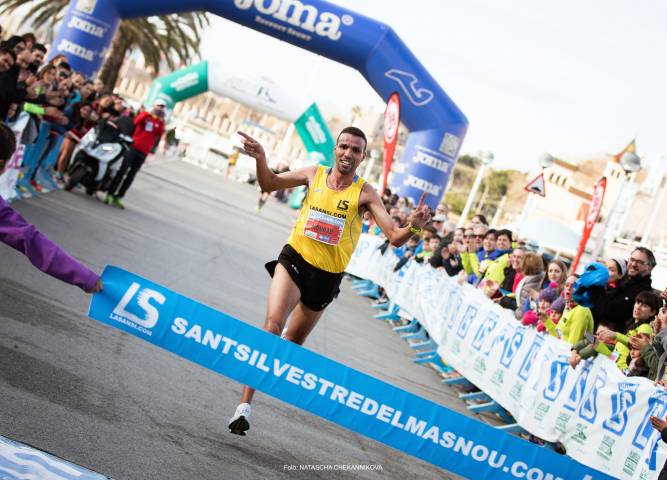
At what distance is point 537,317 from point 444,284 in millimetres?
3229

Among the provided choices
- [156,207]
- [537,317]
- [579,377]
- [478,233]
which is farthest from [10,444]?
[156,207]

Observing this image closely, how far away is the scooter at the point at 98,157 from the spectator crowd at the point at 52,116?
9 centimetres

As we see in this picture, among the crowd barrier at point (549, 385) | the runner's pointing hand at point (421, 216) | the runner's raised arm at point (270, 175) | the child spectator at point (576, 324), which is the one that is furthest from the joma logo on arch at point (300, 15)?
the runner's pointing hand at point (421, 216)

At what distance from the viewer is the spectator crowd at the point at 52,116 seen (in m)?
11.1

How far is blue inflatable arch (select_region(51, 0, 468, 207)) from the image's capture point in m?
19.5

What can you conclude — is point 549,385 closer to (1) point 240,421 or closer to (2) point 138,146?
(1) point 240,421

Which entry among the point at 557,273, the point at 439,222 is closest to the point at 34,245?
the point at 557,273

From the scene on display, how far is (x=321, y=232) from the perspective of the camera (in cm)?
585

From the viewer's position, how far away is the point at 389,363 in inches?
423

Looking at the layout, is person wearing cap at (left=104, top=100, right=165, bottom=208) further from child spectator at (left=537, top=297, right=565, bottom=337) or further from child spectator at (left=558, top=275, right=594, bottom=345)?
child spectator at (left=558, top=275, right=594, bottom=345)

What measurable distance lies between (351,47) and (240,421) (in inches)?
600

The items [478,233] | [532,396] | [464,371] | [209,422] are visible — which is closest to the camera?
[209,422]

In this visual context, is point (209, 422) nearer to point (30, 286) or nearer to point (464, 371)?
point (30, 286)

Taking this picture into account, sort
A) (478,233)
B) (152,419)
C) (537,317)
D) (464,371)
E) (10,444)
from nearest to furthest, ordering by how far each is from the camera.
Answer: (10,444), (152,419), (537,317), (464,371), (478,233)
